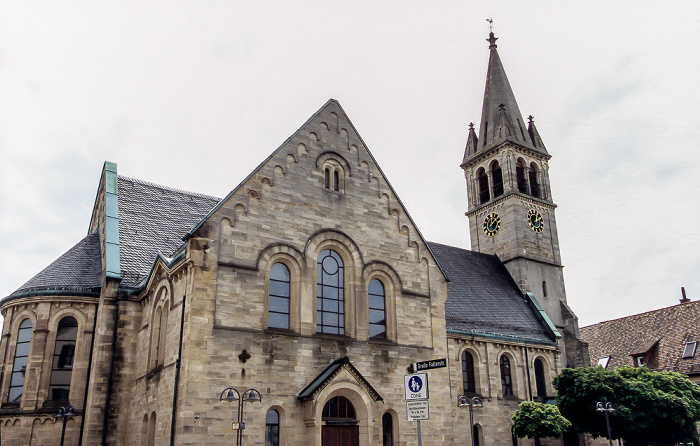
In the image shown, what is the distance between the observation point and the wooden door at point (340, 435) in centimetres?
2230

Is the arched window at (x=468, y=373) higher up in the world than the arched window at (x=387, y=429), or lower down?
higher up

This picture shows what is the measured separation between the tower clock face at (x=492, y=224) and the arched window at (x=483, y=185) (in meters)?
1.65

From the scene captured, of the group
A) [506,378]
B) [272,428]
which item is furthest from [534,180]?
[272,428]

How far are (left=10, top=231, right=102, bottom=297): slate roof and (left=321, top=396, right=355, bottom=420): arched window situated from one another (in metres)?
11.8

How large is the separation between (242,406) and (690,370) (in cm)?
3594

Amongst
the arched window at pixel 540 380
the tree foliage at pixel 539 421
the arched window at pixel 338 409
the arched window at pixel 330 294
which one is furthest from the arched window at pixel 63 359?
the arched window at pixel 540 380

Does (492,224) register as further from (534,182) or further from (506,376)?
(506,376)

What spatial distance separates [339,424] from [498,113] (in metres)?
32.5

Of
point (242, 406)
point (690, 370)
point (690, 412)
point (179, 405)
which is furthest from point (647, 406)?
point (179, 405)

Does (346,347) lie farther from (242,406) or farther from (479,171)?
(479,171)

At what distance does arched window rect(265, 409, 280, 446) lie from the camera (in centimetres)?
2131

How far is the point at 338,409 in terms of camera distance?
22.9 meters

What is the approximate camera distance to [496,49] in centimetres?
5269

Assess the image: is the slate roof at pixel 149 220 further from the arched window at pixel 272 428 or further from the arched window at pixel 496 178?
the arched window at pixel 496 178
